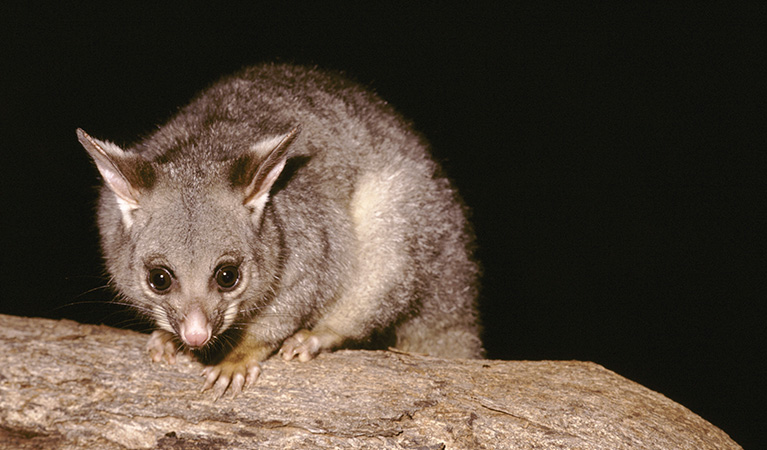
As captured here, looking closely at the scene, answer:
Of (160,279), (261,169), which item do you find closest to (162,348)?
(160,279)

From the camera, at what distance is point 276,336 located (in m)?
3.38

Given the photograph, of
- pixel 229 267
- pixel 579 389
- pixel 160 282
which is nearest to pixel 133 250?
pixel 160 282

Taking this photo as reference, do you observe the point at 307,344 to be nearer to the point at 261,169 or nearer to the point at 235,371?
the point at 235,371

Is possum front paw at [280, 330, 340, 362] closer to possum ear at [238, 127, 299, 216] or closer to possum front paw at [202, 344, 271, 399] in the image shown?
possum front paw at [202, 344, 271, 399]

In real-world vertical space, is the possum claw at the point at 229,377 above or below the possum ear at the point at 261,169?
below

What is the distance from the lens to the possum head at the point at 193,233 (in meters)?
2.92

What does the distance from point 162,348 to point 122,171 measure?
841 mm

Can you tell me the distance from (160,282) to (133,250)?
0.23m

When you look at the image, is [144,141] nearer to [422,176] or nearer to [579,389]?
[422,176]

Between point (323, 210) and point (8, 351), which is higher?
point (323, 210)

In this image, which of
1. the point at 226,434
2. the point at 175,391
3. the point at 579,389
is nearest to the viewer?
the point at 226,434

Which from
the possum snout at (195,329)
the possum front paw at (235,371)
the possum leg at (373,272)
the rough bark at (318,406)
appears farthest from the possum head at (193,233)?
the possum leg at (373,272)

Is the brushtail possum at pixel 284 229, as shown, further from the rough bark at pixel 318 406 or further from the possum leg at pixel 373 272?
the rough bark at pixel 318 406

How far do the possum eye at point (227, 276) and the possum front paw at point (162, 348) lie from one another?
0.43 m
